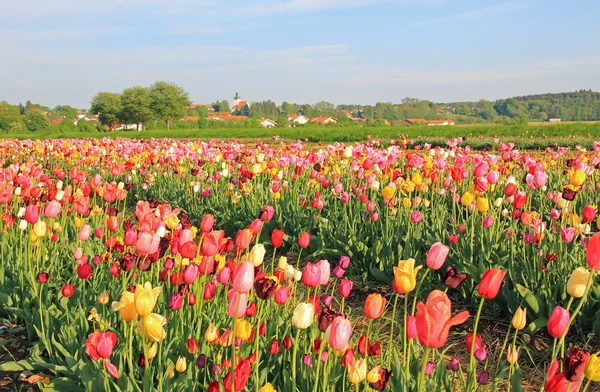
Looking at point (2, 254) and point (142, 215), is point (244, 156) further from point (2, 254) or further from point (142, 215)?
point (142, 215)

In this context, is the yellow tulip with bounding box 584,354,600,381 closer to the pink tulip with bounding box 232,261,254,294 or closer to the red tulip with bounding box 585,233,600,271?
the red tulip with bounding box 585,233,600,271

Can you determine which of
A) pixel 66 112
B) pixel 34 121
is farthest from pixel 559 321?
pixel 66 112

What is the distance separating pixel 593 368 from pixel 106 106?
84.8 metres

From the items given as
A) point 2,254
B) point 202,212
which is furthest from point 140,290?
point 202,212

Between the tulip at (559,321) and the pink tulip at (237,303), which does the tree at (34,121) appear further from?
the tulip at (559,321)

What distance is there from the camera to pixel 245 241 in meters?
2.09

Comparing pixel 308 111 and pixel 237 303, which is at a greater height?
pixel 308 111

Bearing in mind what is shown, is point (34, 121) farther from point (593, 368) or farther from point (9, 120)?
point (593, 368)

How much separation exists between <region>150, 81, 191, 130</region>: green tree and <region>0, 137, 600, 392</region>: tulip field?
68073mm

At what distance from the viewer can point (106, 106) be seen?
79.6m

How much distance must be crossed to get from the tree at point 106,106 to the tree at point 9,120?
1291cm

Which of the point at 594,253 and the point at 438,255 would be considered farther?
the point at 438,255

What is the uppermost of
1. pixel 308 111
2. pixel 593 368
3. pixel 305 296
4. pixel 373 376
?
pixel 308 111

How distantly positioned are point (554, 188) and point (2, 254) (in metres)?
4.97
